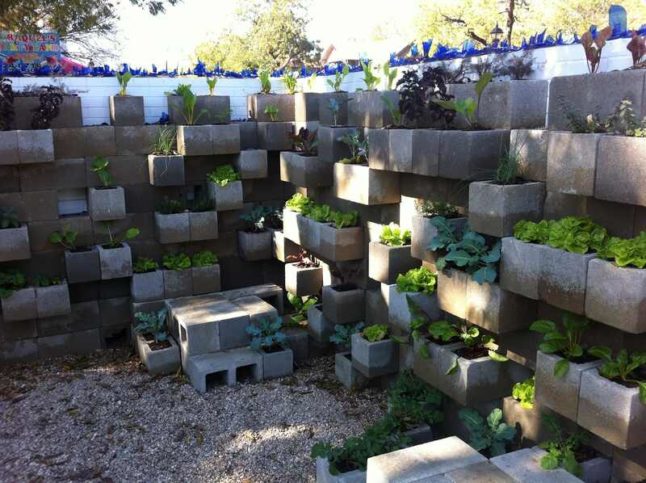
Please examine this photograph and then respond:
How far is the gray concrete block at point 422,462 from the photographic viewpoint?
3.29m

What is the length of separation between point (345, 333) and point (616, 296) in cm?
306

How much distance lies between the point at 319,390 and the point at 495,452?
6.51 ft

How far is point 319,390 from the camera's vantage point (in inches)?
222

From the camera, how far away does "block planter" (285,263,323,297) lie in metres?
6.50

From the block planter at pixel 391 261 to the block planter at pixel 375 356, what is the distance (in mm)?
522

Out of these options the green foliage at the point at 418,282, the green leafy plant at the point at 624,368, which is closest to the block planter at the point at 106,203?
the green foliage at the point at 418,282

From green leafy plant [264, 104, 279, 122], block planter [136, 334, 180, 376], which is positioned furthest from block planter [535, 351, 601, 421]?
green leafy plant [264, 104, 279, 122]

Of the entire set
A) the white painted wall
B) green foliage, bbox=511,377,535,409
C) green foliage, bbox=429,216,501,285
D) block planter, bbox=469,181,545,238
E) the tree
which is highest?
the tree

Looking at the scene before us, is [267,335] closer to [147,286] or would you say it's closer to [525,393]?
[147,286]

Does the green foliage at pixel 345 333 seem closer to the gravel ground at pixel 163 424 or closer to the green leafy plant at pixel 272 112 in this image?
the gravel ground at pixel 163 424

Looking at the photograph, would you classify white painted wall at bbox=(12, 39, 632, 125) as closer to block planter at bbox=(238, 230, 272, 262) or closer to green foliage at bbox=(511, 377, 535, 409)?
block planter at bbox=(238, 230, 272, 262)

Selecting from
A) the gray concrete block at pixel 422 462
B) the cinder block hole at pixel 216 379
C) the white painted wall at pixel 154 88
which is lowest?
the cinder block hole at pixel 216 379

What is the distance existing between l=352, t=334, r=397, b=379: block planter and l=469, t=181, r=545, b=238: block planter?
5.26 feet

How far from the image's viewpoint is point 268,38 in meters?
Result: 25.3
